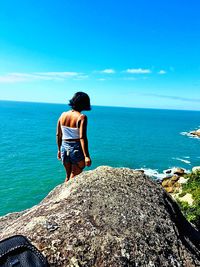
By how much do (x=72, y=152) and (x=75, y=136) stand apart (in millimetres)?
522

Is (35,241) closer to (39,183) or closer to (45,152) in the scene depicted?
(39,183)

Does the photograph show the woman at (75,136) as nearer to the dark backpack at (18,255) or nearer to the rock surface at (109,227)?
the rock surface at (109,227)

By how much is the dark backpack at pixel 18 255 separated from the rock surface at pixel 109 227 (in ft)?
2.20

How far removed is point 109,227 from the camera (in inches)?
191

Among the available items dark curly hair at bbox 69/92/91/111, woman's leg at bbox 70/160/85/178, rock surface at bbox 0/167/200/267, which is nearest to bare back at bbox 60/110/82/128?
dark curly hair at bbox 69/92/91/111

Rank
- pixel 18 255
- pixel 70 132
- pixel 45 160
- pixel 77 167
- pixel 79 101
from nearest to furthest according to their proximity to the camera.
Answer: pixel 18 255, pixel 79 101, pixel 70 132, pixel 77 167, pixel 45 160

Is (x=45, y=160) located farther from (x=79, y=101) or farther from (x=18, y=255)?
(x=18, y=255)

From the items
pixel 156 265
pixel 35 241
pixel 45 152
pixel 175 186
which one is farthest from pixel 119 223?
pixel 45 152

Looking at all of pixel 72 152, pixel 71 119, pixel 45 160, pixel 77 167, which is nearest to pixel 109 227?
pixel 72 152

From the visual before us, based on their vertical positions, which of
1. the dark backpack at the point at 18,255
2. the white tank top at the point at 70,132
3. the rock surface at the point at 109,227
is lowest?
the rock surface at the point at 109,227

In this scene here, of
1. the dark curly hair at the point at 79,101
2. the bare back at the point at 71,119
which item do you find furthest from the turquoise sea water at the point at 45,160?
the dark curly hair at the point at 79,101

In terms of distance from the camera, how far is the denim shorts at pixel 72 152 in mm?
7969

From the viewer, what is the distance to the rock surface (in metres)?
4.23

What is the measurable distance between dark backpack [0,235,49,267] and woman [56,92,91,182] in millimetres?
4240
